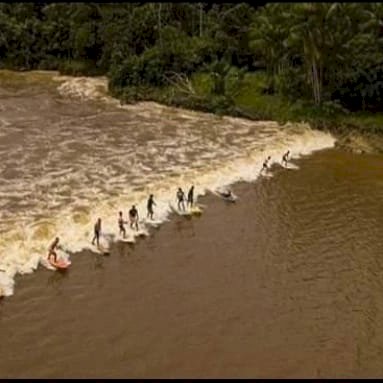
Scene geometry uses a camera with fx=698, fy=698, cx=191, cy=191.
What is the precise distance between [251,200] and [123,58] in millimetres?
30656

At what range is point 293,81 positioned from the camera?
1841 inches

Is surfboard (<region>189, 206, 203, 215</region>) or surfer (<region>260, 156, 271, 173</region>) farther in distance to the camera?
surfer (<region>260, 156, 271, 173</region>)

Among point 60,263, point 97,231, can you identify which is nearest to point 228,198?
point 97,231

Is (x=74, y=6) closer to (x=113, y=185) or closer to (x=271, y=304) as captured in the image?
(x=113, y=185)

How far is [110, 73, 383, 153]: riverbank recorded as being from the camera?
133 feet

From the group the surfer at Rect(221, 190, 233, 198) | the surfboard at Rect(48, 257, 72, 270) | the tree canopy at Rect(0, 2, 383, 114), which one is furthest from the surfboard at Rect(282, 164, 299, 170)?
the surfboard at Rect(48, 257, 72, 270)

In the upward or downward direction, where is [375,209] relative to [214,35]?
downward

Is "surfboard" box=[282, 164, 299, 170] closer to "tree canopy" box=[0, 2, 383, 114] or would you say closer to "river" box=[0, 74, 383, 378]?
"river" box=[0, 74, 383, 378]

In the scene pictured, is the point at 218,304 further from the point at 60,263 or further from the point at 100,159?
the point at 100,159

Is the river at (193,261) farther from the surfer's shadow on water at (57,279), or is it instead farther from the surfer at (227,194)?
the surfer at (227,194)

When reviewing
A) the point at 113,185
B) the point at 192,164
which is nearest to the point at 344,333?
the point at 113,185

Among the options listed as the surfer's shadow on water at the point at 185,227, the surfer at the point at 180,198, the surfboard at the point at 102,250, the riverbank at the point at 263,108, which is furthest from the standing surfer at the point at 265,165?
the surfboard at the point at 102,250

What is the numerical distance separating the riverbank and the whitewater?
3.47ft

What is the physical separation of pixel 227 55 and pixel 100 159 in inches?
909
